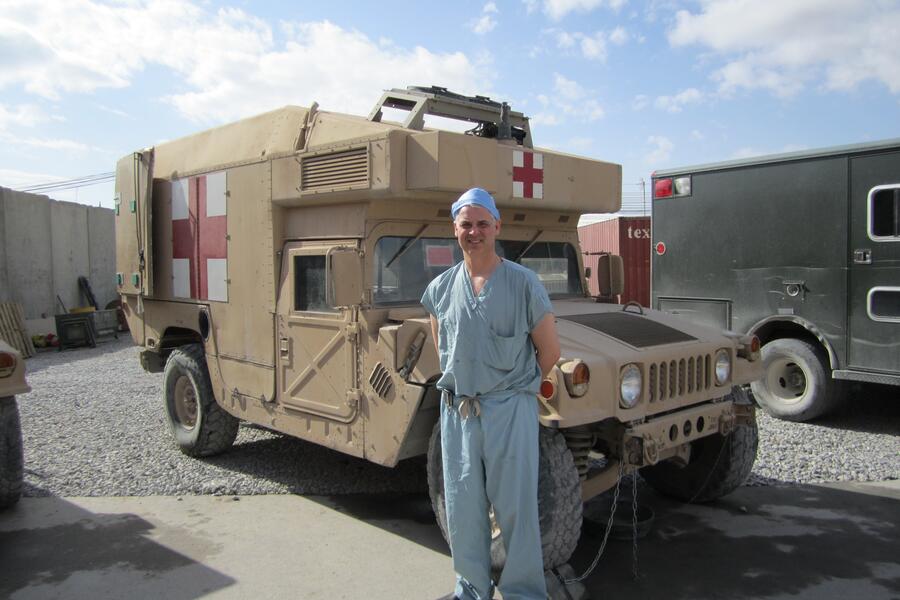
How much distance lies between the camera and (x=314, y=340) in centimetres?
480

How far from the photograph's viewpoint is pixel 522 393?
312cm

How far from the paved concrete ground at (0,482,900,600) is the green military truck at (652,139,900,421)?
6.82 feet

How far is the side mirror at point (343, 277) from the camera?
406 centimetres

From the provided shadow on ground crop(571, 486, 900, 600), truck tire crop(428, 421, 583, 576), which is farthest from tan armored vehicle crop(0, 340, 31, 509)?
shadow on ground crop(571, 486, 900, 600)

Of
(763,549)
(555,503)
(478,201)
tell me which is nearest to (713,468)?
(763,549)

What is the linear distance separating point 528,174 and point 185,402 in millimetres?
3742

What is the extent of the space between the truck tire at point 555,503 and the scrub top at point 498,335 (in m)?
0.61

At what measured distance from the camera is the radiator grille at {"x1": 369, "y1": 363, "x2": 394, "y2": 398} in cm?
424

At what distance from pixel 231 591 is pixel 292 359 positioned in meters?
1.62

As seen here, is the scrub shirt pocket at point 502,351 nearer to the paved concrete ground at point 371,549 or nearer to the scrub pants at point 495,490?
the scrub pants at point 495,490

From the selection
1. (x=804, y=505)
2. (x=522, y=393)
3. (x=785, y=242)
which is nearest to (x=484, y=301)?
Answer: (x=522, y=393)

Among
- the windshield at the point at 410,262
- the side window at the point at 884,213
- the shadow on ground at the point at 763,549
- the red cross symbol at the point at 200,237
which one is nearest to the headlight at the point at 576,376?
the shadow on ground at the point at 763,549

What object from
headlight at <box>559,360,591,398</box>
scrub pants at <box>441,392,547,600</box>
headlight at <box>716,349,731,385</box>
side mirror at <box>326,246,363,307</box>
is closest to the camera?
scrub pants at <box>441,392,547,600</box>

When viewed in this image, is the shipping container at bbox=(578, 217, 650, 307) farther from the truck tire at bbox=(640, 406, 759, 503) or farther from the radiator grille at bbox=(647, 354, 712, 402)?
the radiator grille at bbox=(647, 354, 712, 402)
